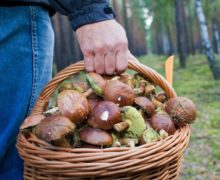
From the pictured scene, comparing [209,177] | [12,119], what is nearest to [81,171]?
[12,119]

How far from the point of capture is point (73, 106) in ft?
4.53

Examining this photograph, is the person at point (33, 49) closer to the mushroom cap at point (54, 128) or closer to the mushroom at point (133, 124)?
the mushroom at point (133, 124)

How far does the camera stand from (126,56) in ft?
5.10

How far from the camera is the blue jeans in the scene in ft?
5.60

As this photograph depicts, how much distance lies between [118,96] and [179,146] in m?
0.28

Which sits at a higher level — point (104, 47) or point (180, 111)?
point (104, 47)

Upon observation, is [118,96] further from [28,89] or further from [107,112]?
[28,89]

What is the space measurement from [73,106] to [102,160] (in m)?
0.23

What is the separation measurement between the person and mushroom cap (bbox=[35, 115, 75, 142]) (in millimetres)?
306

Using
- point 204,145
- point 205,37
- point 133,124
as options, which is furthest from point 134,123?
point 205,37

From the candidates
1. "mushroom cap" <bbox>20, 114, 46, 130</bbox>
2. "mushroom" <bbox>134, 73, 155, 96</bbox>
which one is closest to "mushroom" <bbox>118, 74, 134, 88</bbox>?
"mushroom" <bbox>134, 73, 155, 96</bbox>

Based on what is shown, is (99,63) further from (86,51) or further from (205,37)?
(205,37)

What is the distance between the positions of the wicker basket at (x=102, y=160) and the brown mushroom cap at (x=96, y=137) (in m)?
0.07

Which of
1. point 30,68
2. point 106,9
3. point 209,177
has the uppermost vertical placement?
point 106,9
